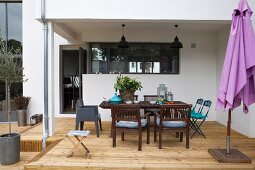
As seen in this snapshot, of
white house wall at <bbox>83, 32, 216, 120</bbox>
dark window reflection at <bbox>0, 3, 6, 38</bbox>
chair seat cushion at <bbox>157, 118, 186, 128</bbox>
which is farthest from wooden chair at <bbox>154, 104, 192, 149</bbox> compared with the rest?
dark window reflection at <bbox>0, 3, 6, 38</bbox>

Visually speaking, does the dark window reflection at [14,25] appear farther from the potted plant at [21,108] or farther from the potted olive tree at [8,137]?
the potted olive tree at [8,137]

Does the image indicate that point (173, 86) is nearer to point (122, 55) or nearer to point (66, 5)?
point (122, 55)

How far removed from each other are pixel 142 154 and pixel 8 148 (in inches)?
98.2

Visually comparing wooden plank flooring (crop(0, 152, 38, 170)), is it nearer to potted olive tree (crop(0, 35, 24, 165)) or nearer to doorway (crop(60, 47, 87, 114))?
potted olive tree (crop(0, 35, 24, 165))

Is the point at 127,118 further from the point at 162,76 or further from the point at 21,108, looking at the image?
the point at 21,108

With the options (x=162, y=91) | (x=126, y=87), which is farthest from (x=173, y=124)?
(x=162, y=91)

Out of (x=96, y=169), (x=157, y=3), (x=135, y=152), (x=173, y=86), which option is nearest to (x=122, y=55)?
(x=173, y=86)

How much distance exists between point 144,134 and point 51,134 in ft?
7.08

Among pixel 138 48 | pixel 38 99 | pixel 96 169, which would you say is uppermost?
pixel 138 48

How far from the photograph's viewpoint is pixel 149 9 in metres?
4.93

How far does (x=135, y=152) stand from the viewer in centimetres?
415

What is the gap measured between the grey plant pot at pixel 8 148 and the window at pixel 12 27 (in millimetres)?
3717

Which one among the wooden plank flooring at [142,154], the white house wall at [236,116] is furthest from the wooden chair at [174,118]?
the white house wall at [236,116]

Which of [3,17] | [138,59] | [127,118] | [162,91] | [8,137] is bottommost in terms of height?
[8,137]
